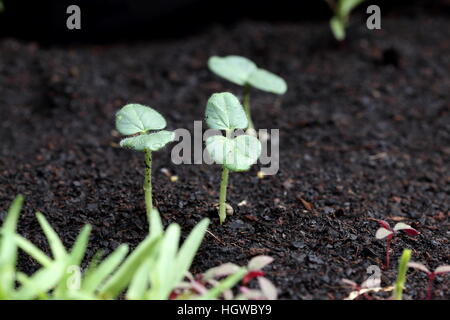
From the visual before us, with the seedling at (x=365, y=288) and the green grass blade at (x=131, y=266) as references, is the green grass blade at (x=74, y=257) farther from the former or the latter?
the seedling at (x=365, y=288)

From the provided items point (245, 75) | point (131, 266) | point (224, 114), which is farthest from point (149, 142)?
point (245, 75)

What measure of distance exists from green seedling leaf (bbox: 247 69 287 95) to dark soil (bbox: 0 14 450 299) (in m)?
0.35

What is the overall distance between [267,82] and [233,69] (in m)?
0.16

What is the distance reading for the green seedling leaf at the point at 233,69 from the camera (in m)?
2.19

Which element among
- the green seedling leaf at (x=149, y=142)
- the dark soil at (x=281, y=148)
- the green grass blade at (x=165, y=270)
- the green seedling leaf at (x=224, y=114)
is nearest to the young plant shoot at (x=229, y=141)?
the green seedling leaf at (x=224, y=114)

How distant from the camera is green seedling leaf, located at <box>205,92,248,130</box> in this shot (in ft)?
5.32

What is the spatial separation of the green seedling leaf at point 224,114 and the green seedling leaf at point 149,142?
0.14 m

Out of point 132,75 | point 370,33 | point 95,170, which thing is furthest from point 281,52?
point 95,170

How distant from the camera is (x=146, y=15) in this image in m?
3.64

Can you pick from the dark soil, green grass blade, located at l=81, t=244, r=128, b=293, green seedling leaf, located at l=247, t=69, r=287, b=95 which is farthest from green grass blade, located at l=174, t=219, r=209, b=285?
green seedling leaf, located at l=247, t=69, r=287, b=95

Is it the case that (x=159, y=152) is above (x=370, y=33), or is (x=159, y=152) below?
below
